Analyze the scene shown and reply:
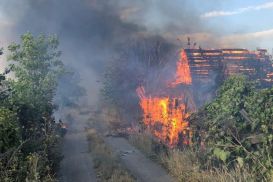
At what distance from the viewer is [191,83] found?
25016mm

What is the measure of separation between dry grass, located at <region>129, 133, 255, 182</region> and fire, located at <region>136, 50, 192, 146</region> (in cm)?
111

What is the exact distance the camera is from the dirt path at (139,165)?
13.7m

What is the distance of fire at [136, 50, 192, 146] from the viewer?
1838cm

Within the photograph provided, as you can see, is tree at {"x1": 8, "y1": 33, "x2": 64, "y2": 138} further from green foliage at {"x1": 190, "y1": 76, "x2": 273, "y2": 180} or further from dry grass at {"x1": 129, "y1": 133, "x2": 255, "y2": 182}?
green foliage at {"x1": 190, "y1": 76, "x2": 273, "y2": 180}

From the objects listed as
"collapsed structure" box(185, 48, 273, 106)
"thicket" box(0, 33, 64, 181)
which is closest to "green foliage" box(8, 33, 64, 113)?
"thicket" box(0, 33, 64, 181)

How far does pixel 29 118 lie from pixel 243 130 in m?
8.32

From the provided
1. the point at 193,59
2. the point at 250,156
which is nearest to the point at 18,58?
the point at 193,59

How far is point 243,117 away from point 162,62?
→ 18.7 meters

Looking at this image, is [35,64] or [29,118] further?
[35,64]

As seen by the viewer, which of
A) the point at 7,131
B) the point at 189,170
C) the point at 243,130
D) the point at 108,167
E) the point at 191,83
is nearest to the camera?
the point at 7,131

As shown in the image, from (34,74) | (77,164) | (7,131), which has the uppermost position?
(34,74)

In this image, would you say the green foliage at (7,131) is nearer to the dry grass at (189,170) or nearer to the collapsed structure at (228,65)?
the dry grass at (189,170)

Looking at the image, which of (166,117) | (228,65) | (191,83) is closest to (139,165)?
(166,117)

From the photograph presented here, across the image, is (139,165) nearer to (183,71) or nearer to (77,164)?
(77,164)
